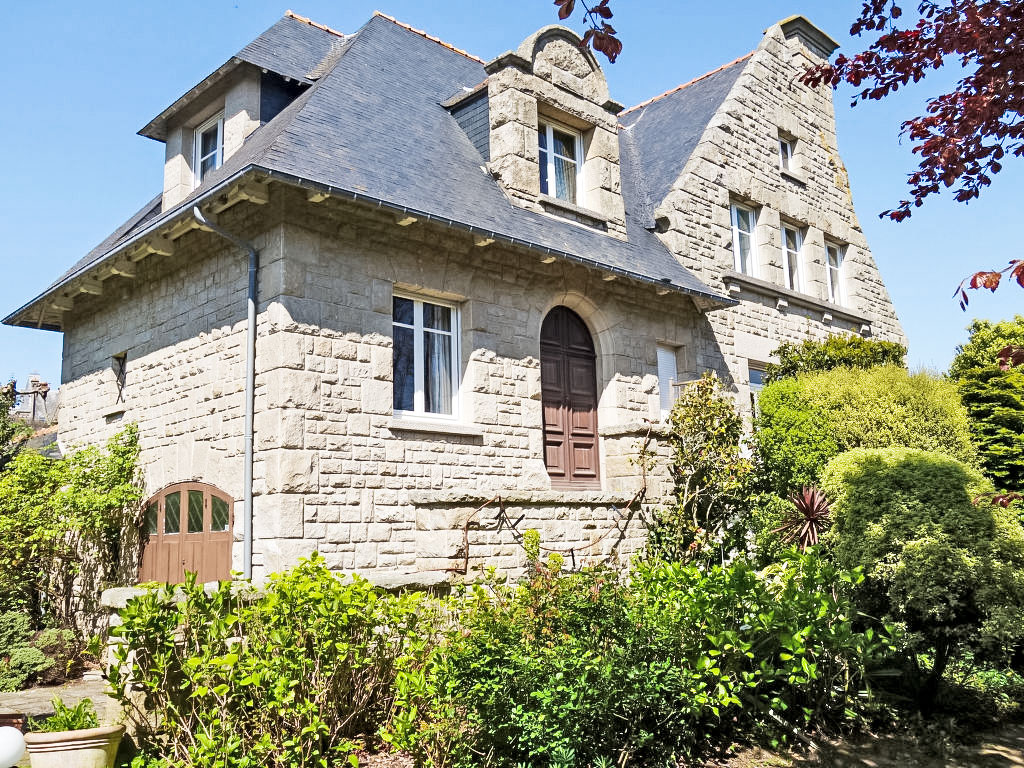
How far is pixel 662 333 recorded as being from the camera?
1202cm

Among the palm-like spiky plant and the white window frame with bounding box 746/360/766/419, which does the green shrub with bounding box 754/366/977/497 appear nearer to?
the palm-like spiky plant

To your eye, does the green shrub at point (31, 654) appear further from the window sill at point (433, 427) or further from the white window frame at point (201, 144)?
the white window frame at point (201, 144)

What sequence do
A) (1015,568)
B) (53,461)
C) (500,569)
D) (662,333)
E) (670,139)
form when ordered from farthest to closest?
1. (670,139)
2. (662,333)
3. (53,461)
4. (500,569)
5. (1015,568)

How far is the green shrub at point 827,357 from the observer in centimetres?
1309

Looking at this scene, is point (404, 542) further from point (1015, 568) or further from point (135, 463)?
point (1015, 568)

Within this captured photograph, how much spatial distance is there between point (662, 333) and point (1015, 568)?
635 cm

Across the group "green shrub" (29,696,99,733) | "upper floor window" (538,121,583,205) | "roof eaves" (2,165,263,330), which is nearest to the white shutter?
"upper floor window" (538,121,583,205)

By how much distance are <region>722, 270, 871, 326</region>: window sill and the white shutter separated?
6.23 ft

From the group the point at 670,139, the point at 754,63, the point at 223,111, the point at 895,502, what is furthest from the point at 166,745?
the point at 754,63

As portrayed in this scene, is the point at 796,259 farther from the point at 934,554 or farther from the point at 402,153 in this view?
the point at 934,554

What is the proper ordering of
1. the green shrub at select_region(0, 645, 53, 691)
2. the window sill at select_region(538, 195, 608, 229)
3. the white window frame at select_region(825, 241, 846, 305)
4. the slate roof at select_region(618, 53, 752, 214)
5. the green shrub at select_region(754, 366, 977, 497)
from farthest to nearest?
1. the white window frame at select_region(825, 241, 846, 305)
2. the slate roof at select_region(618, 53, 752, 214)
3. the window sill at select_region(538, 195, 608, 229)
4. the green shrub at select_region(754, 366, 977, 497)
5. the green shrub at select_region(0, 645, 53, 691)

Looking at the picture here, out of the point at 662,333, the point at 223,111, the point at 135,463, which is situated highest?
the point at 223,111

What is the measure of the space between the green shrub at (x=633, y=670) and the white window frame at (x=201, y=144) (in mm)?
7512

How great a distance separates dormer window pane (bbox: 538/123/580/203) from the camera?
38.6 feet
